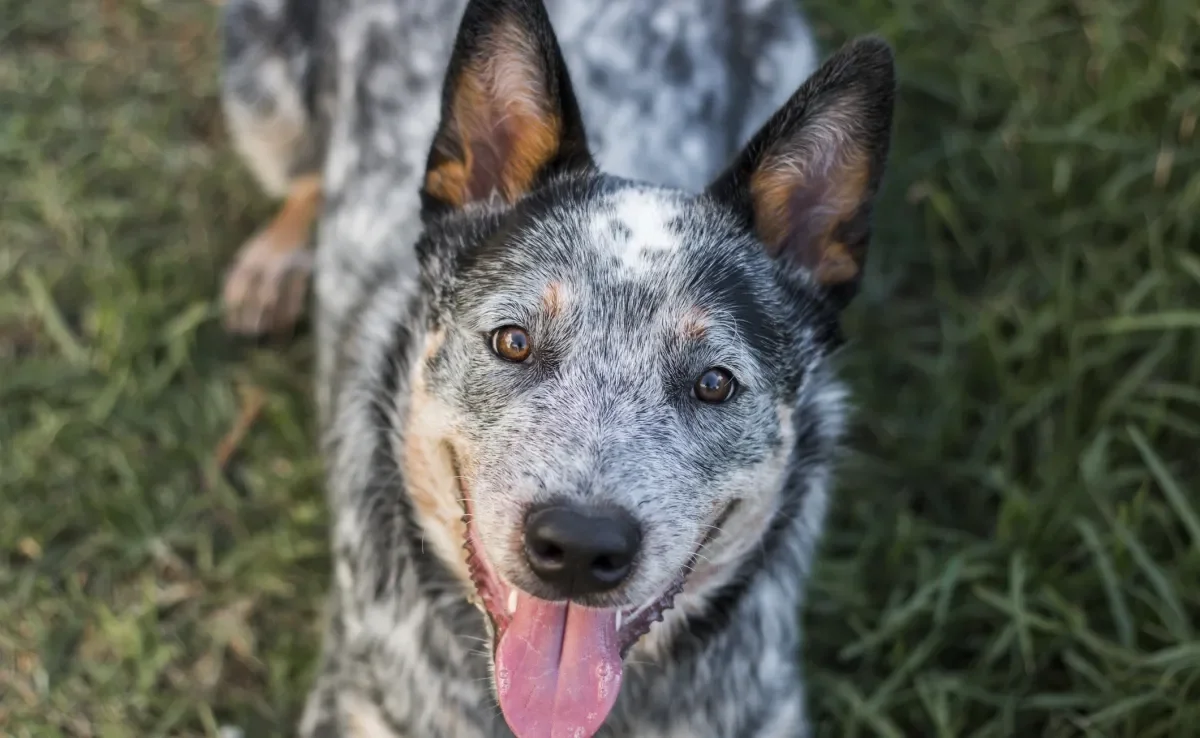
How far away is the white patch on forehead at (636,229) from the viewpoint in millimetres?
2373

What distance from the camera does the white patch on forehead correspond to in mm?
2373

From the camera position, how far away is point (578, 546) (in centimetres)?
203

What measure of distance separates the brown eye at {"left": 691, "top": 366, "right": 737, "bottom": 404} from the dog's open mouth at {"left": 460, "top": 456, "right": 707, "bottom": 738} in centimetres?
34

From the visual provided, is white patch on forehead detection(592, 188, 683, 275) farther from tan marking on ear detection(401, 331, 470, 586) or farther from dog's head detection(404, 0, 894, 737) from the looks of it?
tan marking on ear detection(401, 331, 470, 586)

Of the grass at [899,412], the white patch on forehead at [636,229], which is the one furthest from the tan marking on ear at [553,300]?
the grass at [899,412]

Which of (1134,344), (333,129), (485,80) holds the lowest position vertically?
(1134,344)

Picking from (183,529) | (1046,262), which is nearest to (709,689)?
(183,529)

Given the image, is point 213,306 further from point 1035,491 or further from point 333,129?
point 1035,491

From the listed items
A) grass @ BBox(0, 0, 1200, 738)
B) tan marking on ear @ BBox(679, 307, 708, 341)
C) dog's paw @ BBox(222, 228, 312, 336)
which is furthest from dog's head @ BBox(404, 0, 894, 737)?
dog's paw @ BBox(222, 228, 312, 336)

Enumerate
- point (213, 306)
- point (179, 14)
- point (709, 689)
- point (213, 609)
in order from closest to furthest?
point (709, 689)
point (213, 609)
point (213, 306)
point (179, 14)

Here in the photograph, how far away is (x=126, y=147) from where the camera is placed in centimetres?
440

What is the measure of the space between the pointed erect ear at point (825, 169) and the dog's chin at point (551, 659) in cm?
75

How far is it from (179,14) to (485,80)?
2909 millimetres

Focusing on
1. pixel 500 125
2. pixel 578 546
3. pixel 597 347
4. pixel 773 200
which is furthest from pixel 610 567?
pixel 500 125
